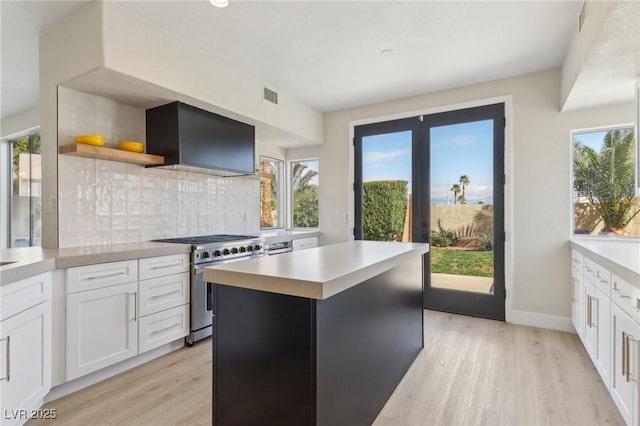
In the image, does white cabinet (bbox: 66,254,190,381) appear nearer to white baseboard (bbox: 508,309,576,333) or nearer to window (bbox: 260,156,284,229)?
window (bbox: 260,156,284,229)

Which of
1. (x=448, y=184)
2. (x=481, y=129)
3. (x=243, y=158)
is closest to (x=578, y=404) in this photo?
(x=448, y=184)

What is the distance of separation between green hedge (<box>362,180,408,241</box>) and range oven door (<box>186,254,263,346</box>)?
227 centimetres

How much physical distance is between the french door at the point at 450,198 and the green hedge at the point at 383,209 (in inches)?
0.5

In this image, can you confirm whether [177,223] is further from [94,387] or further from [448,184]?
[448,184]

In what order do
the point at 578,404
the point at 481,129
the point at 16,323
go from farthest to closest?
the point at 481,129, the point at 578,404, the point at 16,323

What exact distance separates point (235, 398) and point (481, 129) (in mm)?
3630

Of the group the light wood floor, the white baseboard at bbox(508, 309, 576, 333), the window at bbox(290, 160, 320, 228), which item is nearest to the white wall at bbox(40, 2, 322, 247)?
the light wood floor

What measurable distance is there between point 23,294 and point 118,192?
1.38m

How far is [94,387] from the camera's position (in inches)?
86.3

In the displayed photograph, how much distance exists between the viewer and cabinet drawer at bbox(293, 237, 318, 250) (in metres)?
4.30

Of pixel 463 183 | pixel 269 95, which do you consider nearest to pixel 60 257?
pixel 269 95

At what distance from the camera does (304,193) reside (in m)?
5.11

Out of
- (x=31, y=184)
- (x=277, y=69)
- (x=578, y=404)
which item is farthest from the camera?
(x=31, y=184)

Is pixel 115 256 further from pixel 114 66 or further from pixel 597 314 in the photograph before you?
pixel 597 314
